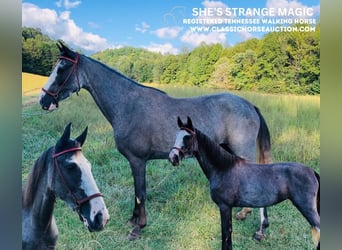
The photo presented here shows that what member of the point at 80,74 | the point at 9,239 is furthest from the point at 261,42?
the point at 9,239

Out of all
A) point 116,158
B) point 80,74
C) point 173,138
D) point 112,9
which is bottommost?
point 116,158

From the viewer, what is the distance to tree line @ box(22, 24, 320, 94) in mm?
2457

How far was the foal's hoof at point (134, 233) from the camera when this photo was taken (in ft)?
8.02

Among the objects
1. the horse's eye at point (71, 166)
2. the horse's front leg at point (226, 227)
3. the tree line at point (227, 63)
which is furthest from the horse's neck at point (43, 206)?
the horse's front leg at point (226, 227)

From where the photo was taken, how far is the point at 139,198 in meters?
2.47

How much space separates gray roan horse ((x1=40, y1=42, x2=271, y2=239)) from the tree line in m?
0.11

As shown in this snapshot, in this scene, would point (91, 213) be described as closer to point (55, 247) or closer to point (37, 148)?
point (55, 247)

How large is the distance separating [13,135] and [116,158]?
81 centimetres

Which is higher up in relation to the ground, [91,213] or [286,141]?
[286,141]

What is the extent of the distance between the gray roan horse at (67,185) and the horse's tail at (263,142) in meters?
1.23

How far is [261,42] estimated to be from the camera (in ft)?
8.02

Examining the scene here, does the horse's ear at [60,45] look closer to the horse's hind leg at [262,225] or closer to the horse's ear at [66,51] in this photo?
the horse's ear at [66,51]

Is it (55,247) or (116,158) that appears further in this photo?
(116,158)

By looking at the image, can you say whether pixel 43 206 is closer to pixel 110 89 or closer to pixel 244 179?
pixel 110 89
